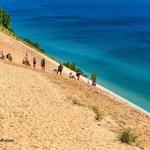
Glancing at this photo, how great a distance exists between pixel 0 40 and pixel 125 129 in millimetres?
45238

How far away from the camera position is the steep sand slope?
21547mm

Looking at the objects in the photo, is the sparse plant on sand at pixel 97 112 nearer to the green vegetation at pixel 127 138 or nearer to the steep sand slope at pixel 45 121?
the steep sand slope at pixel 45 121

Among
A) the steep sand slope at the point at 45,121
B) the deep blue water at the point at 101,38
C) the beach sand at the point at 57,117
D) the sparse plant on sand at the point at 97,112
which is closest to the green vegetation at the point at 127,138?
the beach sand at the point at 57,117

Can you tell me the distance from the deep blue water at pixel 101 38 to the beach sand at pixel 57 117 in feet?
71.9

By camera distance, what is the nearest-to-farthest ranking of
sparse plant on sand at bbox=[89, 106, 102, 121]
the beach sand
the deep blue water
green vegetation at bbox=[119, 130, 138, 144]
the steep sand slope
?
the steep sand slope → the beach sand → green vegetation at bbox=[119, 130, 138, 144] → sparse plant on sand at bbox=[89, 106, 102, 121] → the deep blue water

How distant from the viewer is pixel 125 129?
86.0 feet

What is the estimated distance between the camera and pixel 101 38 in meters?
115

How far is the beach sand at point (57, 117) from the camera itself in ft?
72.1

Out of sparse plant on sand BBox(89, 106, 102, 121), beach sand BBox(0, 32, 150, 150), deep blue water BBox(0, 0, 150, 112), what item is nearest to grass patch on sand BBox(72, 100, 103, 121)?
sparse plant on sand BBox(89, 106, 102, 121)

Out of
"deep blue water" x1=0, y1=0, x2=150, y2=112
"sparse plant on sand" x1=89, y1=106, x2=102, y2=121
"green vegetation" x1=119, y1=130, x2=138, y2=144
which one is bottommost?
"green vegetation" x1=119, y1=130, x2=138, y2=144

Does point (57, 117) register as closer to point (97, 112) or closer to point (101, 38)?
point (97, 112)

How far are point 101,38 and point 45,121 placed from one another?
299 ft

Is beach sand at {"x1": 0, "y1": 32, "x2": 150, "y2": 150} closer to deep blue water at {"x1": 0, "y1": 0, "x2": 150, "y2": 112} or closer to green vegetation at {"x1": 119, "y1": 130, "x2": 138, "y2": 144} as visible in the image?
green vegetation at {"x1": 119, "y1": 130, "x2": 138, "y2": 144}

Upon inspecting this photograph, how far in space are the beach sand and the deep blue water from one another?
2191cm
